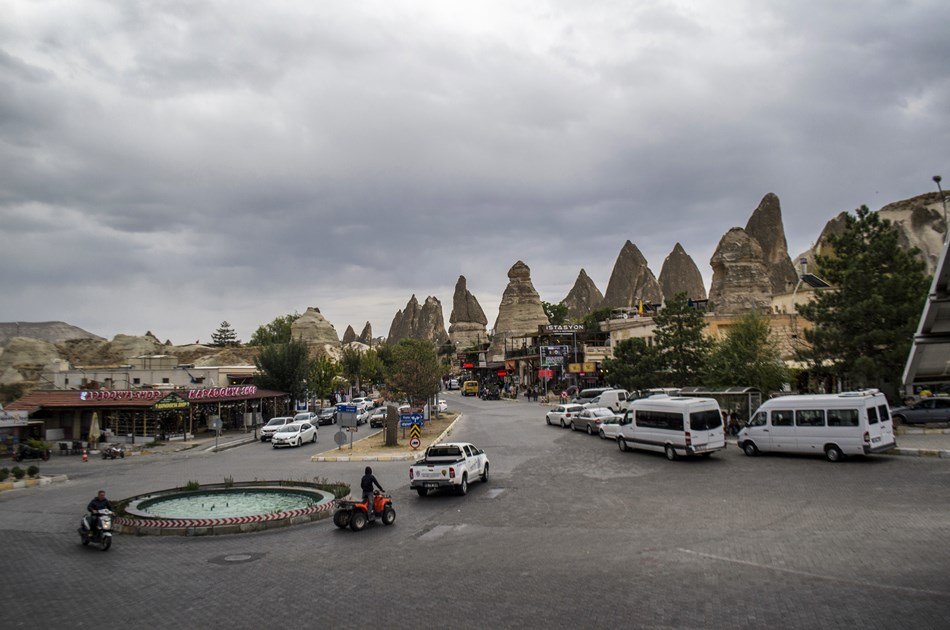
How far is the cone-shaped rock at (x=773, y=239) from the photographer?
11975 cm

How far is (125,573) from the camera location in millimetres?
10742

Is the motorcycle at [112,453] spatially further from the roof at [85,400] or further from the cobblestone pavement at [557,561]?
the cobblestone pavement at [557,561]

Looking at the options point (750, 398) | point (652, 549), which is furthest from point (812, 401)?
point (652, 549)

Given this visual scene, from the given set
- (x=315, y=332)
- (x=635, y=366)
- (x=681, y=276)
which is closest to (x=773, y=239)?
(x=681, y=276)

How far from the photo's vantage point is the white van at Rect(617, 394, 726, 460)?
2155cm

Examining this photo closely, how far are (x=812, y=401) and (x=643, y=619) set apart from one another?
1608 centimetres

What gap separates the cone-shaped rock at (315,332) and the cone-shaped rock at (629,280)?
89.7 meters

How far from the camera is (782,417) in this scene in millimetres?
21625

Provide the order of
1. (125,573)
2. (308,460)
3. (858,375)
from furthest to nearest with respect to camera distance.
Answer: (858,375) → (308,460) → (125,573)

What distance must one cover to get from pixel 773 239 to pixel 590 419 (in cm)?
10532

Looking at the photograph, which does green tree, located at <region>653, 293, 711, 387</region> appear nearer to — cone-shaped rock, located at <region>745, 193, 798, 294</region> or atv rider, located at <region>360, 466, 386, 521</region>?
atv rider, located at <region>360, 466, 386, 521</region>

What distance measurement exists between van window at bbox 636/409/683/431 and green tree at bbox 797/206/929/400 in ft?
39.0

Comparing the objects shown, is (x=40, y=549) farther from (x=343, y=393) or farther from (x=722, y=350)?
(x=343, y=393)

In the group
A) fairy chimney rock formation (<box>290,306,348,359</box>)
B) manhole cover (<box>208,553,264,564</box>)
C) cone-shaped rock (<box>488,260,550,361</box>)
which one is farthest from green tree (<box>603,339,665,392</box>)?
cone-shaped rock (<box>488,260,550,361</box>)
